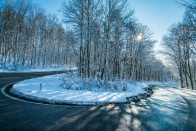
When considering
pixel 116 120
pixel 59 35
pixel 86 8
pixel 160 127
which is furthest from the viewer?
pixel 59 35

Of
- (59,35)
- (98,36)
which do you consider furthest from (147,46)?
(59,35)

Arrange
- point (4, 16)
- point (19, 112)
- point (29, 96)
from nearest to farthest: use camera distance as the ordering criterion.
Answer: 1. point (19, 112)
2. point (29, 96)
3. point (4, 16)

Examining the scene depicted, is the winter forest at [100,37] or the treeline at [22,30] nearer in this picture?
the winter forest at [100,37]

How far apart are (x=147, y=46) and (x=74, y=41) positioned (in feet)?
45.9

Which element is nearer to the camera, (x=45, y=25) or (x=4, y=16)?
(x=4, y=16)

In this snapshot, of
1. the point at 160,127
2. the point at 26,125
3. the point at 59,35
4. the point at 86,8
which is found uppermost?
the point at 59,35

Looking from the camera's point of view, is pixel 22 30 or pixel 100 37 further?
pixel 22 30

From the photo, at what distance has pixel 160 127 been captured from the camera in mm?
3021

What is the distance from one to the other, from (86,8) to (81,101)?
33.7 ft

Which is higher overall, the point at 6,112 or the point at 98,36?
the point at 98,36

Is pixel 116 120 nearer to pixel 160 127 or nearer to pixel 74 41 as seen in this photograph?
pixel 160 127

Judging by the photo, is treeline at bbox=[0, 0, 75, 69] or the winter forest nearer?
the winter forest

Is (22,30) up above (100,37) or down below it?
above

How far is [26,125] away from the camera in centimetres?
276
